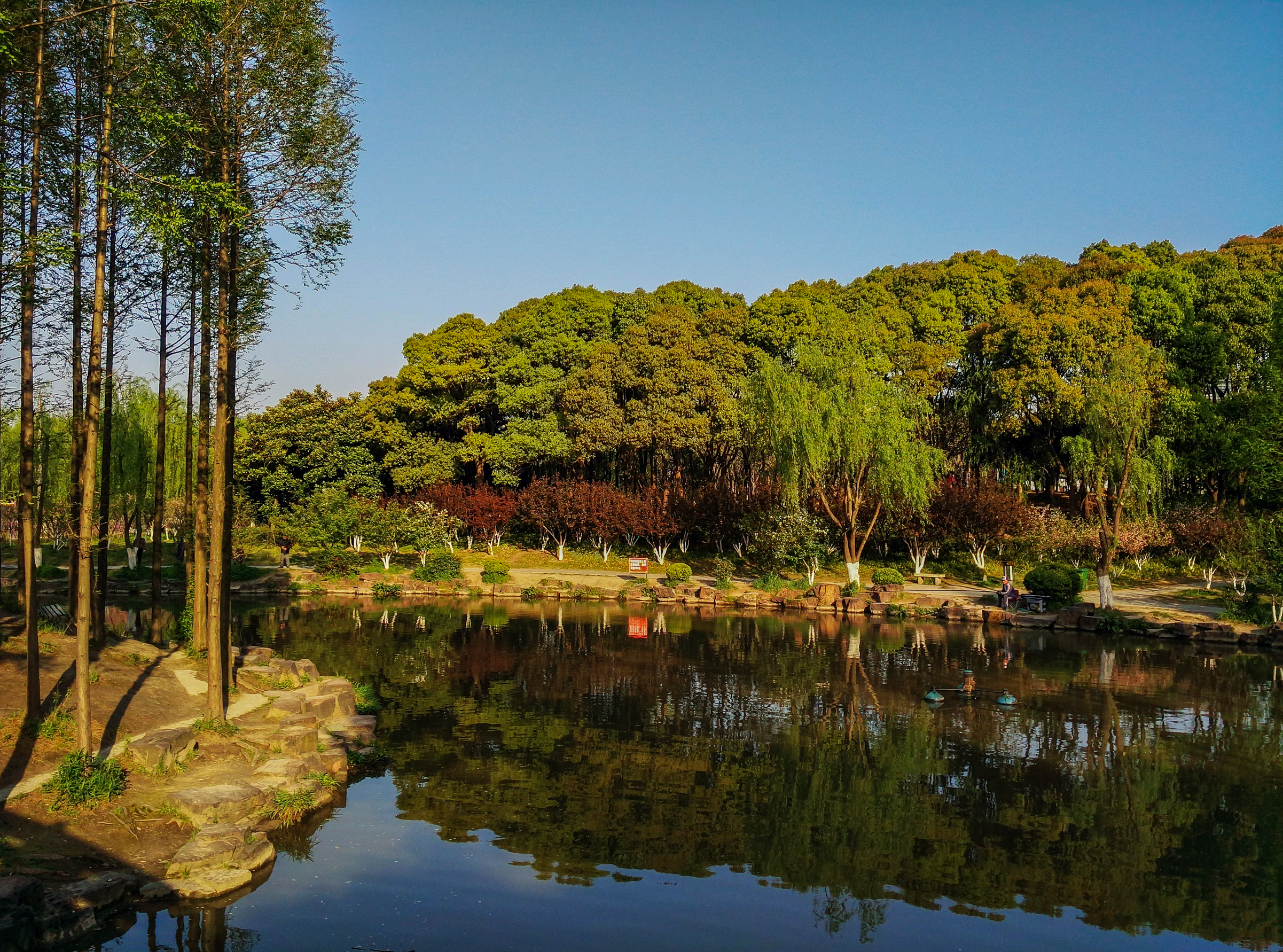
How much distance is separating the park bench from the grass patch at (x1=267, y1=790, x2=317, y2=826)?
26459 millimetres

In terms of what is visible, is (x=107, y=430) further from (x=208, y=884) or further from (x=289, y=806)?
(x=208, y=884)

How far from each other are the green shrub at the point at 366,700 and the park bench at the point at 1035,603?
22981 mm

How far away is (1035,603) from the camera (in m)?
31.3

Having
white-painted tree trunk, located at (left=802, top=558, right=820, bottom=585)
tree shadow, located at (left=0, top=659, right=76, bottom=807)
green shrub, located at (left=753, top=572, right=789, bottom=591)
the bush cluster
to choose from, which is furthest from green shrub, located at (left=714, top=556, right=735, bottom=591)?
tree shadow, located at (left=0, top=659, right=76, bottom=807)

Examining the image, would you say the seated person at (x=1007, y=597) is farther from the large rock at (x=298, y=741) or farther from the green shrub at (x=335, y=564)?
the green shrub at (x=335, y=564)

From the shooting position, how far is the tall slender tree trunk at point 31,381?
1043 centimetres

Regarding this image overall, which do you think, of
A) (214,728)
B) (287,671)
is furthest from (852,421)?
(214,728)

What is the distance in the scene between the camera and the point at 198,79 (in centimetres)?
1405

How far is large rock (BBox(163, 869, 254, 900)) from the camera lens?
29.0ft

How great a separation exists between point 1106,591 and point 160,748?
28.5m

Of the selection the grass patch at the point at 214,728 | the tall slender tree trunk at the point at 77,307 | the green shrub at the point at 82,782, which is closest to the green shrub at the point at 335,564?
the tall slender tree trunk at the point at 77,307

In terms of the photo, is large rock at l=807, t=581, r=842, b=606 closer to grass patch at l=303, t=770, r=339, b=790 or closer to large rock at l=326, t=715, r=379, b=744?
large rock at l=326, t=715, r=379, b=744

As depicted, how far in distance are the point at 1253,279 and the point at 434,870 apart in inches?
1633

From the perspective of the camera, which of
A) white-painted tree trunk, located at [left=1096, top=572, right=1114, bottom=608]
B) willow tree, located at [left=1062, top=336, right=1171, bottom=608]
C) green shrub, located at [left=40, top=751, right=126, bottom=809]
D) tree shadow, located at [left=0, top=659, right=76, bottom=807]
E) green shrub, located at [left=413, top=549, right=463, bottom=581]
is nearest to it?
green shrub, located at [left=40, top=751, right=126, bottom=809]
